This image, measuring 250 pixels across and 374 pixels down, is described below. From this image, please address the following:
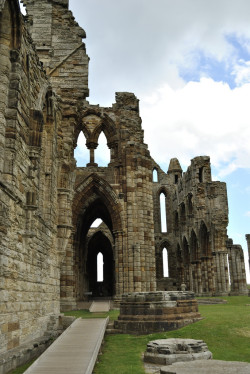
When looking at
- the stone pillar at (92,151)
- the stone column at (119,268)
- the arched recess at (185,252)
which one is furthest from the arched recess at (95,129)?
the arched recess at (185,252)

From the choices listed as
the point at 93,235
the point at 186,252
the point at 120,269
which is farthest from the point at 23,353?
the point at 186,252

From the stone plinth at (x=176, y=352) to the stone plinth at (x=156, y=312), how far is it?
3051 mm

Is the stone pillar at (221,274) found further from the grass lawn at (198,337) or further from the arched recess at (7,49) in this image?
the arched recess at (7,49)

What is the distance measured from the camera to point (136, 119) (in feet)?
71.0

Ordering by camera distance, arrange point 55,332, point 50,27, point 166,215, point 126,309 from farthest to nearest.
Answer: point 166,215
point 50,27
point 126,309
point 55,332

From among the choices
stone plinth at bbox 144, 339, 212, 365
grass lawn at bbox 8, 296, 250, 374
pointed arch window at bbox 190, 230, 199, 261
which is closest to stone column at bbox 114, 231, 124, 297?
grass lawn at bbox 8, 296, 250, 374

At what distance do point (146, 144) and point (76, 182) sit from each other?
Result: 166 inches

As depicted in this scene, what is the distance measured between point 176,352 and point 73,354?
6.29 feet

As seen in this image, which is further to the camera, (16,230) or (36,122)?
(36,122)

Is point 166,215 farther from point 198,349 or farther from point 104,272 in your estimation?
point 198,349

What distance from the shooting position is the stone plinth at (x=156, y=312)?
35.3 ft

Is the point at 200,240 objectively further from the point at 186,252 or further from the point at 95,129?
the point at 95,129

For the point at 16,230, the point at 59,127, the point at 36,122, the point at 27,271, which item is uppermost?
the point at 59,127

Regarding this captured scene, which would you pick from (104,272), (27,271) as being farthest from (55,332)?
(104,272)
